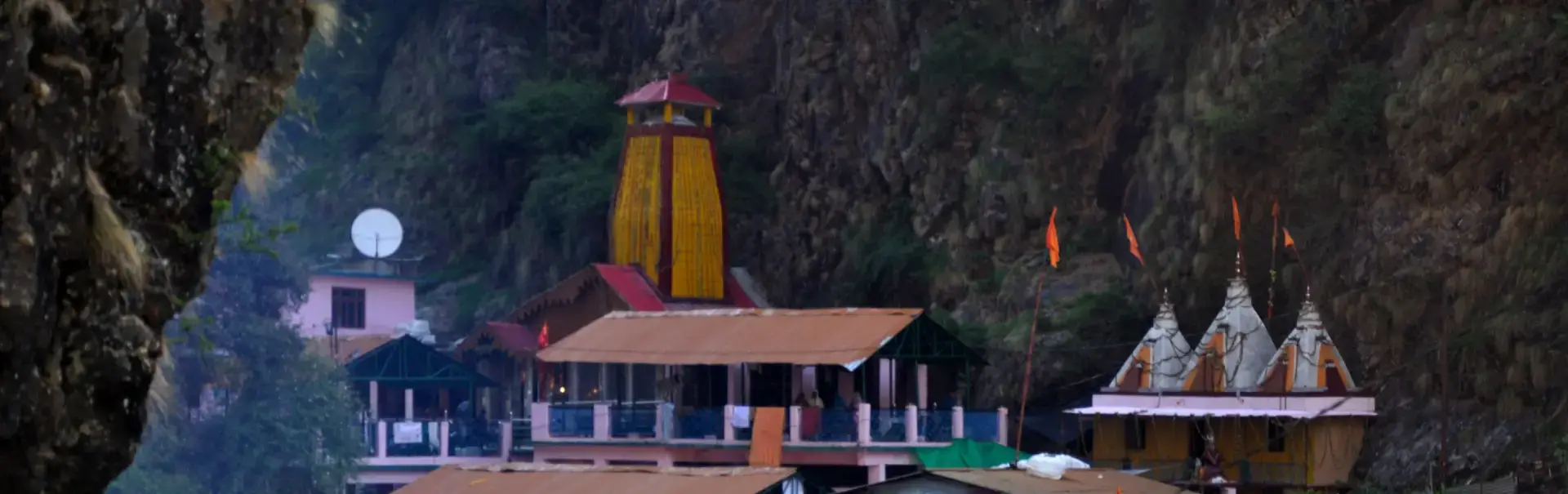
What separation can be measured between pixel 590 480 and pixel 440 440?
904 cm

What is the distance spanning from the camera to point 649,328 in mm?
36375

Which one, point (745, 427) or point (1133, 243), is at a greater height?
point (1133, 243)

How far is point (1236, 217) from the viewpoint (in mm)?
33500

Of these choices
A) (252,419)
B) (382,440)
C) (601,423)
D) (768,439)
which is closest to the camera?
(768,439)

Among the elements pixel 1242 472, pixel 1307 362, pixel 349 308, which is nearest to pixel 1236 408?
pixel 1242 472

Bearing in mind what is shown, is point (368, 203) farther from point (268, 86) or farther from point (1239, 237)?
point (268, 86)

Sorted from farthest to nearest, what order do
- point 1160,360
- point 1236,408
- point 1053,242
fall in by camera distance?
point 1053,242 < point 1160,360 < point 1236,408

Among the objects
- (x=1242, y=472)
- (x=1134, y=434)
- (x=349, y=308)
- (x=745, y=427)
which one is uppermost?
(x=349, y=308)

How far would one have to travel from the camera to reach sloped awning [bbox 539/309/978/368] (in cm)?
3366

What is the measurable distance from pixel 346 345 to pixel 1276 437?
22.3 m

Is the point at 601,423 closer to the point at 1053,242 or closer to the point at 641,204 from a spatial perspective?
the point at 641,204

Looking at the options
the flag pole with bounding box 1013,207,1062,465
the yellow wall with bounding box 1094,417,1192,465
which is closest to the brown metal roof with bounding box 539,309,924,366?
the flag pole with bounding box 1013,207,1062,465

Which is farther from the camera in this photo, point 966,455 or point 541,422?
point 541,422

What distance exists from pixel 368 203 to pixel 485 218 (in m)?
3.82
